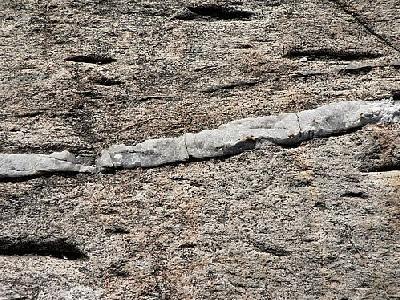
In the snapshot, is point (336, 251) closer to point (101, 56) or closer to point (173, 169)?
point (173, 169)

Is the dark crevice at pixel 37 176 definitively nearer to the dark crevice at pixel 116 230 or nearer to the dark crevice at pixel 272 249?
the dark crevice at pixel 116 230

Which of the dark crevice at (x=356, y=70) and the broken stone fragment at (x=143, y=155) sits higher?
the dark crevice at (x=356, y=70)

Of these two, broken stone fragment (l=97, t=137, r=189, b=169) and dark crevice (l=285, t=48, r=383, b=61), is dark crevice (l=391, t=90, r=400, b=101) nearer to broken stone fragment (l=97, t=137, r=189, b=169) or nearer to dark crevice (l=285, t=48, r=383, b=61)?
dark crevice (l=285, t=48, r=383, b=61)

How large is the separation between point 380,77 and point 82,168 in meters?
0.90

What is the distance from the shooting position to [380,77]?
2.15 metres

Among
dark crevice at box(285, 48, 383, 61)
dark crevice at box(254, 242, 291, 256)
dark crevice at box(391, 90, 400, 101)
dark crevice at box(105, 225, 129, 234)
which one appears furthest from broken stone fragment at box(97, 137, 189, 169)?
dark crevice at box(391, 90, 400, 101)

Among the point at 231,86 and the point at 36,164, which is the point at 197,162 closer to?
the point at 231,86

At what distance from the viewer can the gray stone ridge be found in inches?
80.7

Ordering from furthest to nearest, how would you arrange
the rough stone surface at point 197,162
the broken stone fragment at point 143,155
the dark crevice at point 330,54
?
the dark crevice at point 330,54
the broken stone fragment at point 143,155
the rough stone surface at point 197,162

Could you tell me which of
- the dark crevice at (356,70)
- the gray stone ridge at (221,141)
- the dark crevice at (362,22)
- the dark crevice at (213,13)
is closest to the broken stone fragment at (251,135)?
the gray stone ridge at (221,141)

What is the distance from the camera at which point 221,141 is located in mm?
2066

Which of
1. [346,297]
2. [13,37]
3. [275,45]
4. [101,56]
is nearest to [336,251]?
[346,297]

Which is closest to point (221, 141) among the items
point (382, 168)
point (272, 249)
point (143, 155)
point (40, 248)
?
point (143, 155)

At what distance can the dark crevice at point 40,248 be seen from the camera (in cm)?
199
